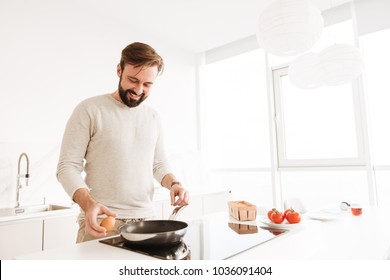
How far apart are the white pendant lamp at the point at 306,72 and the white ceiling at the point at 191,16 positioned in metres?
1.11

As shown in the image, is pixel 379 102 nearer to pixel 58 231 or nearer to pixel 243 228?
pixel 243 228

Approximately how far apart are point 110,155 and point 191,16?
2355 millimetres

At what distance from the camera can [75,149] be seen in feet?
3.78

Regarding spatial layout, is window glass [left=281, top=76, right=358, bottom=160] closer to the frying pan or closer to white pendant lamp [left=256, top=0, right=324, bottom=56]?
white pendant lamp [left=256, top=0, right=324, bottom=56]

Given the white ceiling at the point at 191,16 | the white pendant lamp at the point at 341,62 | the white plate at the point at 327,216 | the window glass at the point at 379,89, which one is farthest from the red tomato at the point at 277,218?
the white ceiling at the point at 191,16

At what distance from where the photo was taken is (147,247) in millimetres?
880

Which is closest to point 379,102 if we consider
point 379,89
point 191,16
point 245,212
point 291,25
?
point 379,89

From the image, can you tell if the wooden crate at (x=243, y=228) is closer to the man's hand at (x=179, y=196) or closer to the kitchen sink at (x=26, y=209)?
the man's hand at (x=179, y=196)

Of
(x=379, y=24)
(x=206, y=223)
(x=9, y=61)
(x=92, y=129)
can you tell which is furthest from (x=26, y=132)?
(x=379, y=24)

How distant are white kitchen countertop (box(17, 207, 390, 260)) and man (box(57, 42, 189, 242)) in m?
0.21

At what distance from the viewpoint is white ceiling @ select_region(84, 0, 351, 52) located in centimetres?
287

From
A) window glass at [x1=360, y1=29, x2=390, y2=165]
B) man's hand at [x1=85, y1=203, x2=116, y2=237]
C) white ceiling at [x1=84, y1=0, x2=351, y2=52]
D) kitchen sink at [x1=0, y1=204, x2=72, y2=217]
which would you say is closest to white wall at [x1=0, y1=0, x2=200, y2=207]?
kitchen sink at [x1=0, y1=204, x2=72, y2=217]

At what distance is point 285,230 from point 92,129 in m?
0.91

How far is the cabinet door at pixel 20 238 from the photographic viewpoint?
1.65m
